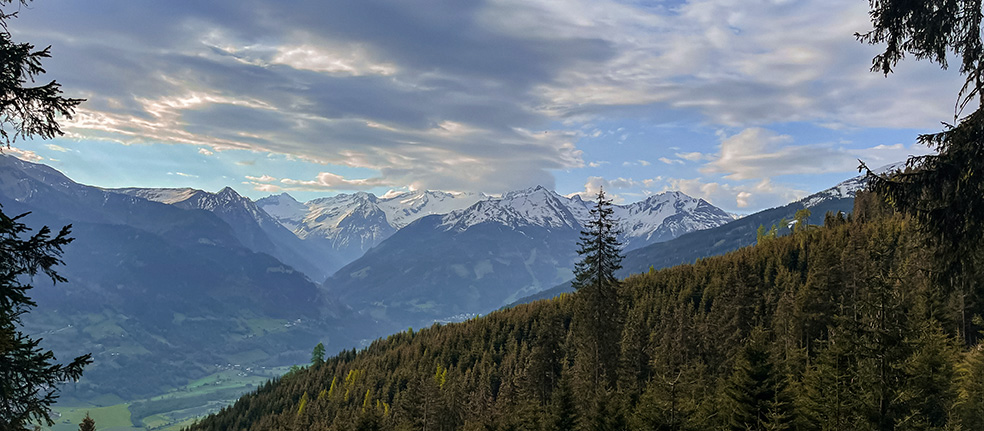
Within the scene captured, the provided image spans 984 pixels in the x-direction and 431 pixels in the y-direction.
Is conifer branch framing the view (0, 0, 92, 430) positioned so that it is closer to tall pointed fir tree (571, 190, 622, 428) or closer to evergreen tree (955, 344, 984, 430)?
tall pointed fir tree (571, 190, 622, 428)

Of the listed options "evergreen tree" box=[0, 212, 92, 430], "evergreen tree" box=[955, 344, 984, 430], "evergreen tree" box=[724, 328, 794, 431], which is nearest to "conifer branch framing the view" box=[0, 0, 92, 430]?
"evergreen tree" box=[0, 212, 92, 430]

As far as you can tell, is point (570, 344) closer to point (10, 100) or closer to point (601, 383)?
point (601, 383)

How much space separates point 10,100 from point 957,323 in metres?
75.9

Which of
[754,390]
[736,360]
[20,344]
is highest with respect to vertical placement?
[20,344]

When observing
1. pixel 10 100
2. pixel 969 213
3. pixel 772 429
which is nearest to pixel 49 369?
pixel 10 100

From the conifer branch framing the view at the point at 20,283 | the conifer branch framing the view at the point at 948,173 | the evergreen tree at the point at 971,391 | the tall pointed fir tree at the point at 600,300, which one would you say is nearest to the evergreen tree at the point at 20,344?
the conifer branch framing the view at the point at 20,283

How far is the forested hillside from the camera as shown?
28.5 m

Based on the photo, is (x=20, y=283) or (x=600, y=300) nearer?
(x=20, y=283)

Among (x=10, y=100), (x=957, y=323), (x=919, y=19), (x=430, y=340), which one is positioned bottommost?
(x=430, y=340)

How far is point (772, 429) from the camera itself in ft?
94.3

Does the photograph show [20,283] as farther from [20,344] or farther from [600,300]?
[600,300]

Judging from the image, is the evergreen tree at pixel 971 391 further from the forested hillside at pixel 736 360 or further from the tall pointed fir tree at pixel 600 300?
the tall pointed fir tree at pixel 600 300

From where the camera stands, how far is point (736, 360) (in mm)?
41125

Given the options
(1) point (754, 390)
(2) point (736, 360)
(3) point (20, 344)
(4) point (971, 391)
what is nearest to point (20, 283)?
(3) point (20, 344)
